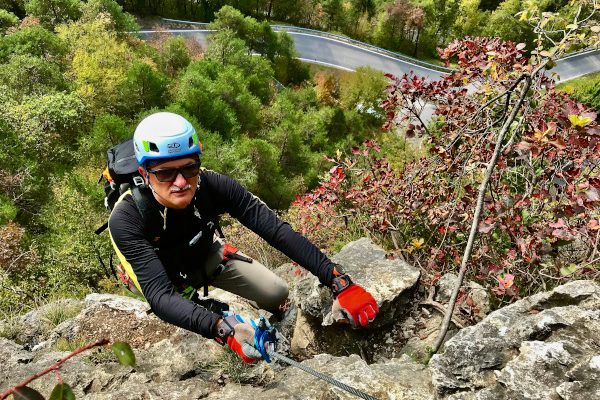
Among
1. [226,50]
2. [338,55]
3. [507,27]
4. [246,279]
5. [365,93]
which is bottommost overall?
[365,93]

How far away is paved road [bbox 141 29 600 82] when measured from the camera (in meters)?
36.5

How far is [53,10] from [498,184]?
32623 mm

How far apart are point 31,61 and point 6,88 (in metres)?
2.06

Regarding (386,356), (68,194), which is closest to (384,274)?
(386,356)

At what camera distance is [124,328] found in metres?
4.56

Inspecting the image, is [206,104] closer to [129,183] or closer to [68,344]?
[68,344]

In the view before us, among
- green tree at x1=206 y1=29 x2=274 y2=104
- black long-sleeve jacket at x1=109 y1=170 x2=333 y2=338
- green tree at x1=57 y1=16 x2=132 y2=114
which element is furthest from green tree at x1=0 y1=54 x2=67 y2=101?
black long-sleeve jacket at x1=109 y1=170 x2=333 y2=338

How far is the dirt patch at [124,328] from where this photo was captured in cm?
442

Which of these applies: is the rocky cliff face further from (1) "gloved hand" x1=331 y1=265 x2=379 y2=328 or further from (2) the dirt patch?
(1) "gloved hand" x1=331 y1=265 x2=379 y2=328

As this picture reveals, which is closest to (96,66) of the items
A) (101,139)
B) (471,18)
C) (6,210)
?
(101,139)

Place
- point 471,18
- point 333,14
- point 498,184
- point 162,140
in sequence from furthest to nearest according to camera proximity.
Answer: point 333,14, point 471,18, point 498,184, point 162,140

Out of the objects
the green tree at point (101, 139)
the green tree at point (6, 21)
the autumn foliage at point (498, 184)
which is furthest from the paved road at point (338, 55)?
the autumn foliage at point (498, 184)

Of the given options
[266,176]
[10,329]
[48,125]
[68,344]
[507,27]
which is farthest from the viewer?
[507,27]

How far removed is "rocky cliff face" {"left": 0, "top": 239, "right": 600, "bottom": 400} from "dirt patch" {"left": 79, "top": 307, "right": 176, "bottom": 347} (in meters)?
0.01
